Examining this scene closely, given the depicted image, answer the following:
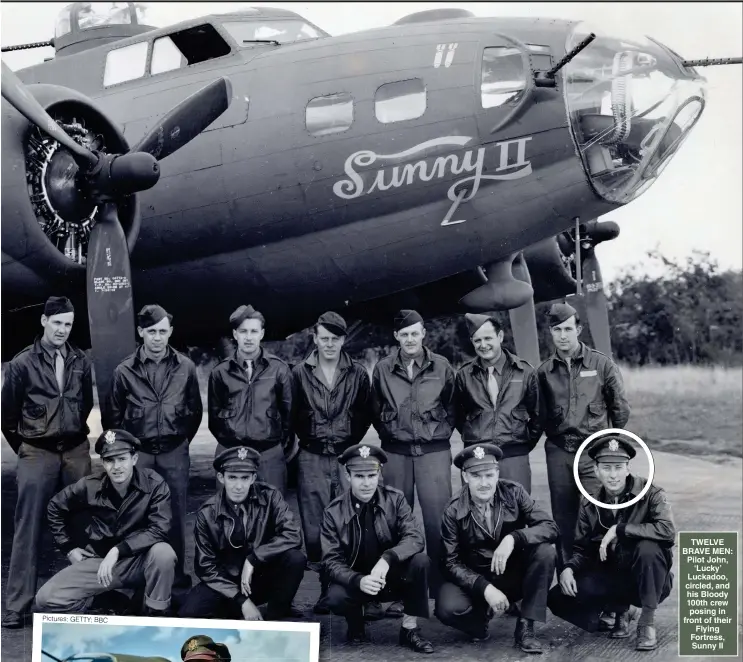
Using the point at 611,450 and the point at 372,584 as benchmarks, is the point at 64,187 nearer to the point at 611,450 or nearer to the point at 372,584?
the point at 372,584

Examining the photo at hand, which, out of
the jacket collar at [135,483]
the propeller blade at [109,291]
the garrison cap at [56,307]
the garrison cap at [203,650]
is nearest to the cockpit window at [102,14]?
the propeller blade at [109,291]

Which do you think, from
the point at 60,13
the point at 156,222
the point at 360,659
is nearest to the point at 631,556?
the point at 360,659

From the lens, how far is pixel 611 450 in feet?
18.9

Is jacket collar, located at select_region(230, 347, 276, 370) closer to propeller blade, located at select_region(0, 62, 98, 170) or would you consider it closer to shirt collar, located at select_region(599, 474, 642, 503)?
propeller blade, located at select_region(0, 62, 98, 170)

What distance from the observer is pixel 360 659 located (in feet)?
17.7

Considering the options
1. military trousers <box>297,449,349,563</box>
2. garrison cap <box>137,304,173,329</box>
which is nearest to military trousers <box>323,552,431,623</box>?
military trousers <box>297,449,349,563</box>

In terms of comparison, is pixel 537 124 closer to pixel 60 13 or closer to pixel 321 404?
pixel 321 404

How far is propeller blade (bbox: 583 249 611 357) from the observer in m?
7.35

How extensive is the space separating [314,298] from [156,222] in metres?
1.37

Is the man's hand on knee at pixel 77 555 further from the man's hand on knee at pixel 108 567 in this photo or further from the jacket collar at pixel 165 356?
the jacket collar at pixel 165 356

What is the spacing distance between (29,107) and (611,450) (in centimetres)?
435

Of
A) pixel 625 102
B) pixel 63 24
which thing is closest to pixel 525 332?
pixel 625 102

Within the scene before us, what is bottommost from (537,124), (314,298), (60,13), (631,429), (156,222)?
(631,429)

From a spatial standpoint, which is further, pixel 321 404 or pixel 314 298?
pixel 314 298
